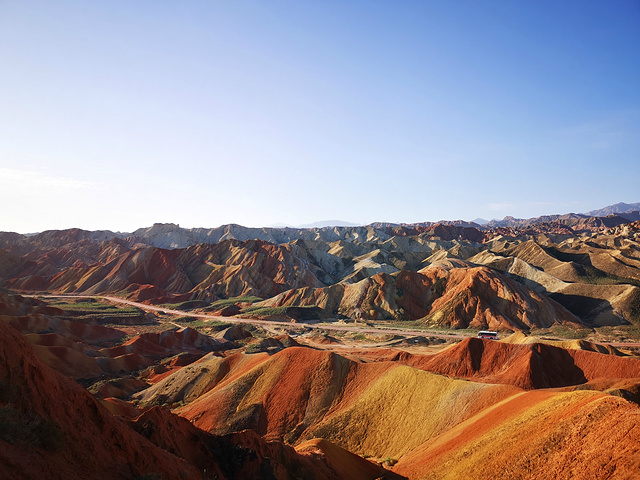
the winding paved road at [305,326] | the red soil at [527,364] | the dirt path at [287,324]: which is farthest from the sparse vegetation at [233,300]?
the red soil at [527,364]

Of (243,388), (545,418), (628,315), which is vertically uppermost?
(545,418)

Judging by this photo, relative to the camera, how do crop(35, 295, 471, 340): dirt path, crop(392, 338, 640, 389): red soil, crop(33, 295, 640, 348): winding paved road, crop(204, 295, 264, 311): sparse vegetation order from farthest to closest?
1. crop(204, 295, 264, 311): sparse vegetation
2. crop(35, 295, 471, 340): dirt path
3. crop(33, 295, 640, 348): winding paved road
4. crop(392, 338, 640, 389): red soil

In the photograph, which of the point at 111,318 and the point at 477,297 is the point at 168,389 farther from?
the point at 477,297

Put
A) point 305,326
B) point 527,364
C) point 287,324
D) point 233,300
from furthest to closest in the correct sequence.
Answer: point 233,300
point 287,324
point 305,326
point 527,364

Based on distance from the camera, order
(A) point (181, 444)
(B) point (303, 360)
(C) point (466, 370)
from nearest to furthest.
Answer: (A) point (181, 444) < (B) point (303, 360) < (C) point (466, 370)

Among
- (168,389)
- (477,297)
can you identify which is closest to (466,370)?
(168,389)

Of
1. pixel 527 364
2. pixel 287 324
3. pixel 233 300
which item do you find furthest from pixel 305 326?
pixel 527 364

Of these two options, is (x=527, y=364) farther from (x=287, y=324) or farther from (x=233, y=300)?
(x=233, y=300)

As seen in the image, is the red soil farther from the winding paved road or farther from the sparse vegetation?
the sparse vegetation

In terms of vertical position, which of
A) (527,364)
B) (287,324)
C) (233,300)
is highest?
(527,364)

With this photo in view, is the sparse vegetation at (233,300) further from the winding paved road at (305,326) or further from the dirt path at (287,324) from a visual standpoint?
the dirt path at (287,324)

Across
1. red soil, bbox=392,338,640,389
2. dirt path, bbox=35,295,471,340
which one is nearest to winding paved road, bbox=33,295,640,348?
dirt path, bbox=35,295,471,340
